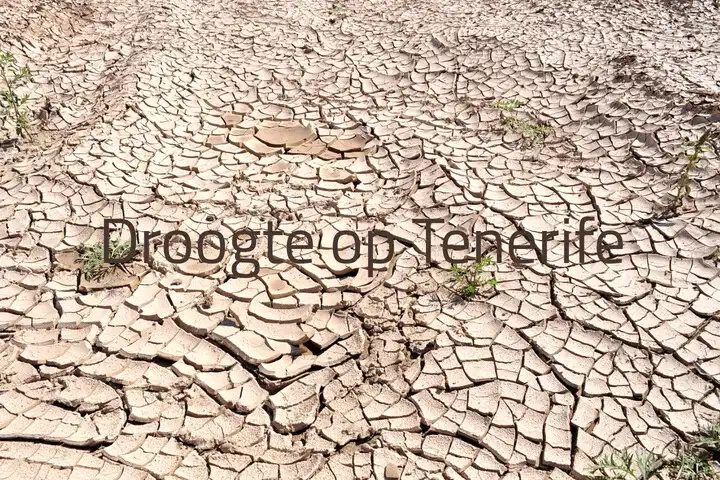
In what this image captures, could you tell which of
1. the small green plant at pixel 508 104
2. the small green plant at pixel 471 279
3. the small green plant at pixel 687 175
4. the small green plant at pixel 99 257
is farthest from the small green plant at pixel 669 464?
the small green plant at pixel 508 104

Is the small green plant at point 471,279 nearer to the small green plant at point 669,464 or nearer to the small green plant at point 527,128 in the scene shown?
the small green plant at point 669,464

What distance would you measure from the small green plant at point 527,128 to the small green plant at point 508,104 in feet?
0.32

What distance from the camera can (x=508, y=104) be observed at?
388 centimetres

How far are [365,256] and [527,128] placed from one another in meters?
1.54

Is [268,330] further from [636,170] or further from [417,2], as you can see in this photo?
[417,2]

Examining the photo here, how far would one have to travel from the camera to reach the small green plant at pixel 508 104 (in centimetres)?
384

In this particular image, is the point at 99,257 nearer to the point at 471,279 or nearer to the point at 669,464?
the point at 471,279

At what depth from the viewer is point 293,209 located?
3100 millimetres

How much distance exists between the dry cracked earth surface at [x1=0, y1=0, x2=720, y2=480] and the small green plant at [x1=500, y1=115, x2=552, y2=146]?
0.04 ft

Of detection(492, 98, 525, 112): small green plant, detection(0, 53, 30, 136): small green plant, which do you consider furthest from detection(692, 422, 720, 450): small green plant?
detection(0, 53, 30, 136): small green plant

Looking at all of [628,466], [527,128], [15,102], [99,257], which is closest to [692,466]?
[628,466]

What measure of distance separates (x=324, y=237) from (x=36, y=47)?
3.47 meters

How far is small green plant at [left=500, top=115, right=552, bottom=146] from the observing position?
3.56 m

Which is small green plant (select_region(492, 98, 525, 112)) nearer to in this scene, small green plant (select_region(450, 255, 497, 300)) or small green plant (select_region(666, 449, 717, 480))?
small green plant (select_region(450, 255, 497, 300))
